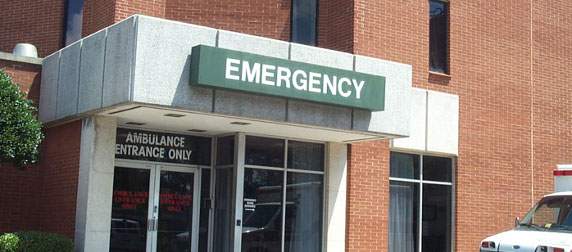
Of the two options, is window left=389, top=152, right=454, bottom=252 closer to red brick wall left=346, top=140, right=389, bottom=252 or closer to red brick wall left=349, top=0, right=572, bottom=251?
red brick wall left=349, top=0, right=572, bottom=251

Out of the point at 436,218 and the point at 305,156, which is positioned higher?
the point at 305,156

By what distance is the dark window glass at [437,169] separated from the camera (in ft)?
61.9

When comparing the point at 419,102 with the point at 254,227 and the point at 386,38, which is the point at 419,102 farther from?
the point at 254,227

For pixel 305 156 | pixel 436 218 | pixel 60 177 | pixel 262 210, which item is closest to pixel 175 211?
pixel 262 210

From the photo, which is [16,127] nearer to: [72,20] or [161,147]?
[161,147]

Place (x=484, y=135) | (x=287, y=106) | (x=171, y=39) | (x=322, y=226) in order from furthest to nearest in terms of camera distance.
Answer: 1. (x=484, y=135)
2. (x=322, y=226)
3. (x=287, y=106)
4. (x=171, y=39)

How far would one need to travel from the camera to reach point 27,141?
14.2 metres

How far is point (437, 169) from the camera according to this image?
19.0 meters

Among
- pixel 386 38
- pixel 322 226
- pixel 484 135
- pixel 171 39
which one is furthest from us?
pixel 484 135

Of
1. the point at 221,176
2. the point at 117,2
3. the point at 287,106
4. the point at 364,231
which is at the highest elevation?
the point at 117,2

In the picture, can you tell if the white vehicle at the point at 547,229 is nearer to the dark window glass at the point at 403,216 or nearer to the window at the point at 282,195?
the dark window glass at the point at 403,216

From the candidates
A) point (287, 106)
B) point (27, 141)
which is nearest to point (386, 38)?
point (287, 106)

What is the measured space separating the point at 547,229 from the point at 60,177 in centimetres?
927

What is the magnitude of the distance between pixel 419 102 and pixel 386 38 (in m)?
1.73
